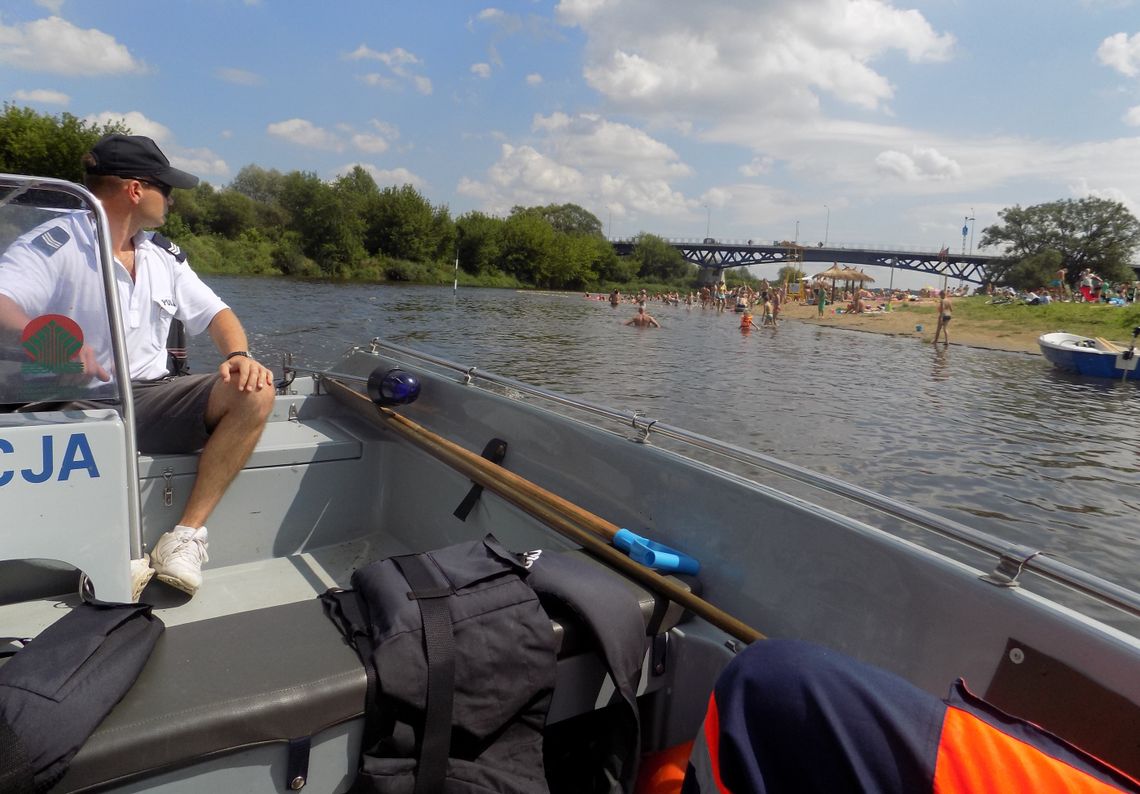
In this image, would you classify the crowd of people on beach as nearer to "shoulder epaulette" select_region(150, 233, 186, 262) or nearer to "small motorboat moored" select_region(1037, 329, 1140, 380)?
"small motorboat moored" select_region(1037, 329, 1140, 380)

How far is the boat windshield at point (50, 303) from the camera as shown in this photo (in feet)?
5.83

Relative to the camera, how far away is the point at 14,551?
5.47ft

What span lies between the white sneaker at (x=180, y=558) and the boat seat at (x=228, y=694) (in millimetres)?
1092

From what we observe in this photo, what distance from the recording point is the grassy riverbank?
92.9 feet

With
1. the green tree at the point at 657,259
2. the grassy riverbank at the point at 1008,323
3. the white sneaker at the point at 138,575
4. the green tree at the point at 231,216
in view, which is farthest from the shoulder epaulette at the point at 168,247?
the green tree at the point at 657,259

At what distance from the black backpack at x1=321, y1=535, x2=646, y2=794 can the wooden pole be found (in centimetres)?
14

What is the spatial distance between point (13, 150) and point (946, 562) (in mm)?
57148

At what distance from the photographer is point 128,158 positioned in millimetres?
2447

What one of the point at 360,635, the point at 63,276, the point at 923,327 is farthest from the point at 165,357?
the point at 923,327

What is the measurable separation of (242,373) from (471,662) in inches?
62.5

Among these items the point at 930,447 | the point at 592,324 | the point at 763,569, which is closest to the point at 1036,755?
the point at 763,569

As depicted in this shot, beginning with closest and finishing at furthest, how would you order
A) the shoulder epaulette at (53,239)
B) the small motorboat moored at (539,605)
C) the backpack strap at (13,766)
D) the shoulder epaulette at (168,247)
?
the backpack strap at (13,766) → the small motorboat moored at (539,605) → the shoulder epaulette at (53,239) → the shoulder epaulette at (168,247)

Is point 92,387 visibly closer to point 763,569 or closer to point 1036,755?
point 763,569

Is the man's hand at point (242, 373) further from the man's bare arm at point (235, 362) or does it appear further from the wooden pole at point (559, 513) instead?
the wooden pole at point (559, 513)
